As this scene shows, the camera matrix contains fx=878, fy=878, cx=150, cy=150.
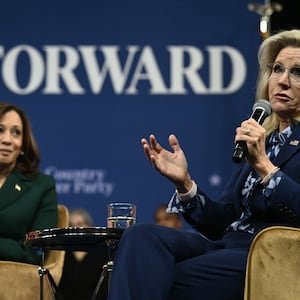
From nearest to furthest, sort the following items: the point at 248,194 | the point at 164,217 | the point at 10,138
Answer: the point at 248,194
the point at 10,138
the point at 164,217

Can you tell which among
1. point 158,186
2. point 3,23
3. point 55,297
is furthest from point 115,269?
point 3,23

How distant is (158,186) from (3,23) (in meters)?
1.58

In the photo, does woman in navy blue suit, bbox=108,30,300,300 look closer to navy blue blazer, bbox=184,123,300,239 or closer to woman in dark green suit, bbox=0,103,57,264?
navy blue blazer, bbox=184,123,300,239

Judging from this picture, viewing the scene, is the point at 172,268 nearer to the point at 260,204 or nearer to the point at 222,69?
the point at 260,204

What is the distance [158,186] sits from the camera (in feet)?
19.6

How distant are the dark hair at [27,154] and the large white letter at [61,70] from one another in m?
1.49

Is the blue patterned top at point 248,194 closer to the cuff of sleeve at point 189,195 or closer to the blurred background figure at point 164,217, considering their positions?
A: the cuff of sleeve at point 189,195

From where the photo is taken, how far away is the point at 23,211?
169 inches

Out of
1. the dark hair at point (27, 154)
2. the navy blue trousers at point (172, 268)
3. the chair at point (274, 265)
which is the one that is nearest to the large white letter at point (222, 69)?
the dark hair at point (27, 154)

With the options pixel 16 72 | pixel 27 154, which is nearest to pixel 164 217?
pixel 16 72

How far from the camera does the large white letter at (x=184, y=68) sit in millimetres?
6008

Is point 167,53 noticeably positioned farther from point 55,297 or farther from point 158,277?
point 158,277

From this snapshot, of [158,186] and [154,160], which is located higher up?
[154,160]

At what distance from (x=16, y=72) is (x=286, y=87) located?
10.5 ft
